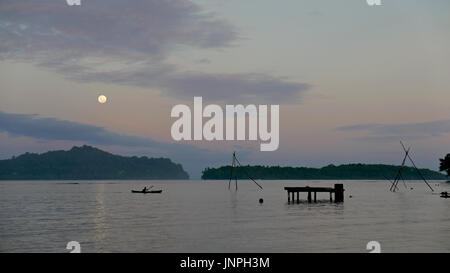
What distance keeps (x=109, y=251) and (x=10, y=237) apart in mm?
15005
